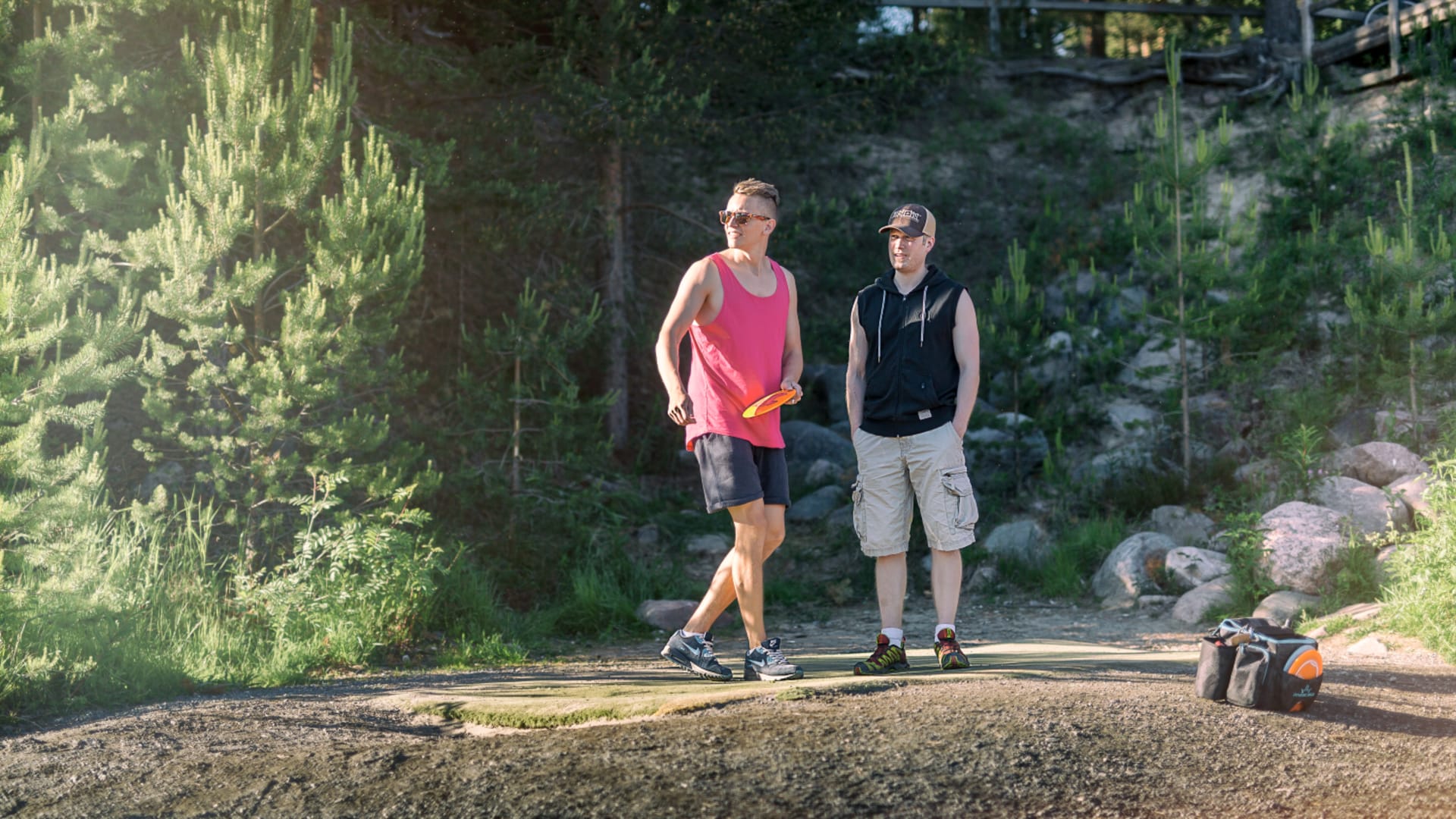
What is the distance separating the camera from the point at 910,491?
5.47 m

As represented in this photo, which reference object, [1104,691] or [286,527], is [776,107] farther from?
[1104,691]

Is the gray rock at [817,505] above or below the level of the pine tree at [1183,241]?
below

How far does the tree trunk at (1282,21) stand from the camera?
61.1ft

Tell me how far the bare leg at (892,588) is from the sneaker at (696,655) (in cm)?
75

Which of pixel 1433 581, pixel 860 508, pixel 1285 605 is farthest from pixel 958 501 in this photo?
pixel 1285 605

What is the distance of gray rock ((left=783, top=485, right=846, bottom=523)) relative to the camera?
40.7ft

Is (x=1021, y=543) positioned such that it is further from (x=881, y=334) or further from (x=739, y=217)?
(x=739, y=217)

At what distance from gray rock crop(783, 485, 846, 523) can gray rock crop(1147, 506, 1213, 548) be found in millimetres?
3187

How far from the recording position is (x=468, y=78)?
10930 mm

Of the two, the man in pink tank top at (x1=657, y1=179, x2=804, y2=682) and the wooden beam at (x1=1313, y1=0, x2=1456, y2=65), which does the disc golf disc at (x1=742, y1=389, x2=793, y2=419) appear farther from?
the wooden beam at (x1=1313, y1=0, x2=1456, y2=65)

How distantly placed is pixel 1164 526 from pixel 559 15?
750 centimetres

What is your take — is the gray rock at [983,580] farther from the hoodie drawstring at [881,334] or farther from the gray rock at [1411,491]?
the hoodie drawstring at [881,334]

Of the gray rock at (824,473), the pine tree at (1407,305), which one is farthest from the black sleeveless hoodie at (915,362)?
the gray rock at (824,473)

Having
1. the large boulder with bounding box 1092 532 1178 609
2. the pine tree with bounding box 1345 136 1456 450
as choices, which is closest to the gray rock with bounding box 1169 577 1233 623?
the large boulder with bounding box 1092 532 1178 609
